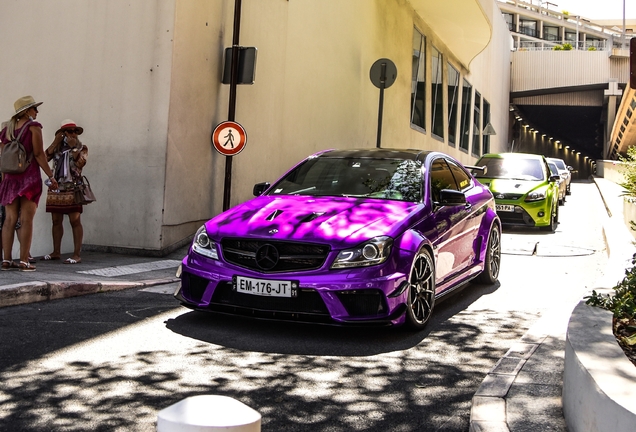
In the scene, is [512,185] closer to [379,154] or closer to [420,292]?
[379,154]

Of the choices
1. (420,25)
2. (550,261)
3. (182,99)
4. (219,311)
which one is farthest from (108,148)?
(420,25)

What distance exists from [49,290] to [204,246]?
5.91ft

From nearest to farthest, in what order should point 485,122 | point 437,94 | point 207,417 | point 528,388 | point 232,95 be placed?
1. point 207,417
2. point 528,388
3. point 232,95
4. point 437,94
5. point 485,122

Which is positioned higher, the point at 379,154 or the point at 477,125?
the point at 477,125

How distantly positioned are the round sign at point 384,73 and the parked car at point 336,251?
710 cm

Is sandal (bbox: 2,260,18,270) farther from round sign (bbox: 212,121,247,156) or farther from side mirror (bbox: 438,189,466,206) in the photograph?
side mirror (bbox: 438,189,466,206)

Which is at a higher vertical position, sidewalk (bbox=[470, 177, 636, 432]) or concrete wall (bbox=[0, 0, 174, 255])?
concrete wall (bbox=[0, 0, 174, 255])

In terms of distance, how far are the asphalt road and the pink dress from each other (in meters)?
1.49

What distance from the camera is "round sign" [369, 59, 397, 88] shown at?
1433cm

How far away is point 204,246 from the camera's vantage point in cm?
626

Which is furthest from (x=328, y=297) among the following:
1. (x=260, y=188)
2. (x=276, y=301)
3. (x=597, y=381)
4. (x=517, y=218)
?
(x=517, y=218)

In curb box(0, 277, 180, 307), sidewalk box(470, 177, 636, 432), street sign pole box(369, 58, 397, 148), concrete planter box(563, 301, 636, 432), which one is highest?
street sign pole box(369, 58, 397, 148)

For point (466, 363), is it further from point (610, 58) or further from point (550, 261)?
point (610, 58)

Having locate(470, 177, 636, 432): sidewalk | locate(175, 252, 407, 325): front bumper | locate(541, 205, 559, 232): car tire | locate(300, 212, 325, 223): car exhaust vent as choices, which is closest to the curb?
locate(175, 252, 407, 325): front bumper
